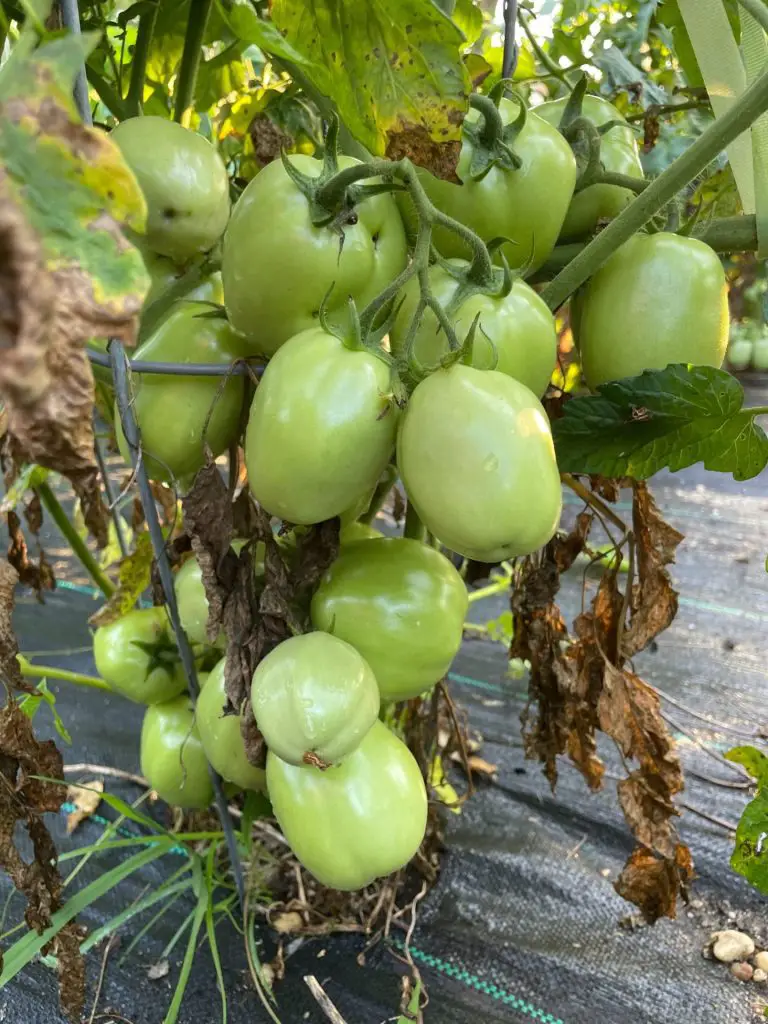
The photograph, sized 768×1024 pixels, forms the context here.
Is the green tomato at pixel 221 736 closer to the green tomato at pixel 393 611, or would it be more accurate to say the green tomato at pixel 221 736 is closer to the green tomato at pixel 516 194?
the green tomato at pixel 393 611

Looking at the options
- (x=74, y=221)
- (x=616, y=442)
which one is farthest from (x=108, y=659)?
(x=74, y=221)

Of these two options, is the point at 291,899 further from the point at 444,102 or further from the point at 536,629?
the point at 444,102

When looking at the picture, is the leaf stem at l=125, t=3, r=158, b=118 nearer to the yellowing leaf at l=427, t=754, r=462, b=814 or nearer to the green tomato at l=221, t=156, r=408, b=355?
the green tomato at l=221, t=156, r=408, b=355

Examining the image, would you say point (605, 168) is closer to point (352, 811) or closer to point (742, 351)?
point (352, 811)

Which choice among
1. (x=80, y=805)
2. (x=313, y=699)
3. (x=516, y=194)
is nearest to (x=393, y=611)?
(x=313, y=699)

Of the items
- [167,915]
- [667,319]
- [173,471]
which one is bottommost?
[167,915]

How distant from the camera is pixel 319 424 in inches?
18.9

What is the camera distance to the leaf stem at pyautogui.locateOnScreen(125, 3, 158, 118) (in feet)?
2.32

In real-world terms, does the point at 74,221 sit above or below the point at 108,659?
above

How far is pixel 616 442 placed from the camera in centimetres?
64

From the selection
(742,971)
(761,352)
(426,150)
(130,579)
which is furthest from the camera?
(761,352)

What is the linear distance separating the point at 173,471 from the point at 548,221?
1.20 ft

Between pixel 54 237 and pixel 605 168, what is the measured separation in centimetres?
56

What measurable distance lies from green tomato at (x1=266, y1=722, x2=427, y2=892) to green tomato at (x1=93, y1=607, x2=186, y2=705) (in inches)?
11.7
